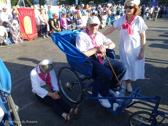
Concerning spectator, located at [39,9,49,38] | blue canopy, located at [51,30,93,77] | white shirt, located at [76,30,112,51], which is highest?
spectator, located at [39,9,49,38]

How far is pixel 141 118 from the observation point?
220 cm

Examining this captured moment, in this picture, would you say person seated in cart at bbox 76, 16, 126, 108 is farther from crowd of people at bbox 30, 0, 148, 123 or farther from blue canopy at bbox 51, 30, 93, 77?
blue canopy at bbox 51, 30, 93, 77

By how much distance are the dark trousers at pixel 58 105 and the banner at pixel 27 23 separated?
251 inches

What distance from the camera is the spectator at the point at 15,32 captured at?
7621mm

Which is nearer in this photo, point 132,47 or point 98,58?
point 98,58

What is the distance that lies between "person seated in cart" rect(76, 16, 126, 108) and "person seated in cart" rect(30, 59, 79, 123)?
58cm

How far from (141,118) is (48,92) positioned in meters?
1.69

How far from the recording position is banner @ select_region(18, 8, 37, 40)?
7.80 metres

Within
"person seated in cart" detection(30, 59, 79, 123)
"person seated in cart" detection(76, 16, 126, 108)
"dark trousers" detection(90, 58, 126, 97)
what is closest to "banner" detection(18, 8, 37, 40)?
"person seated in cart" detection(30, 59, 79, 123)

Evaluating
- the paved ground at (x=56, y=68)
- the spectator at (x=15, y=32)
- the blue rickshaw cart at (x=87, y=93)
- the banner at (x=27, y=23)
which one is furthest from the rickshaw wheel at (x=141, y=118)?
the banner at (x=27, y=23)

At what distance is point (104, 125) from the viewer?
2.45m

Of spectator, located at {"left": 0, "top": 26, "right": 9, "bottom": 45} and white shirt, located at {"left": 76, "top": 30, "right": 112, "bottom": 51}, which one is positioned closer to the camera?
white shirt, located at {"left": 76, "top": 30, "right": 112, "bottom": 51}

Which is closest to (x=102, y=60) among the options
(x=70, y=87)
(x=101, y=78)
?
(x=101, y=78)

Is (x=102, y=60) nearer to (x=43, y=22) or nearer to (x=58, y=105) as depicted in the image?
(x=58, y=105)
